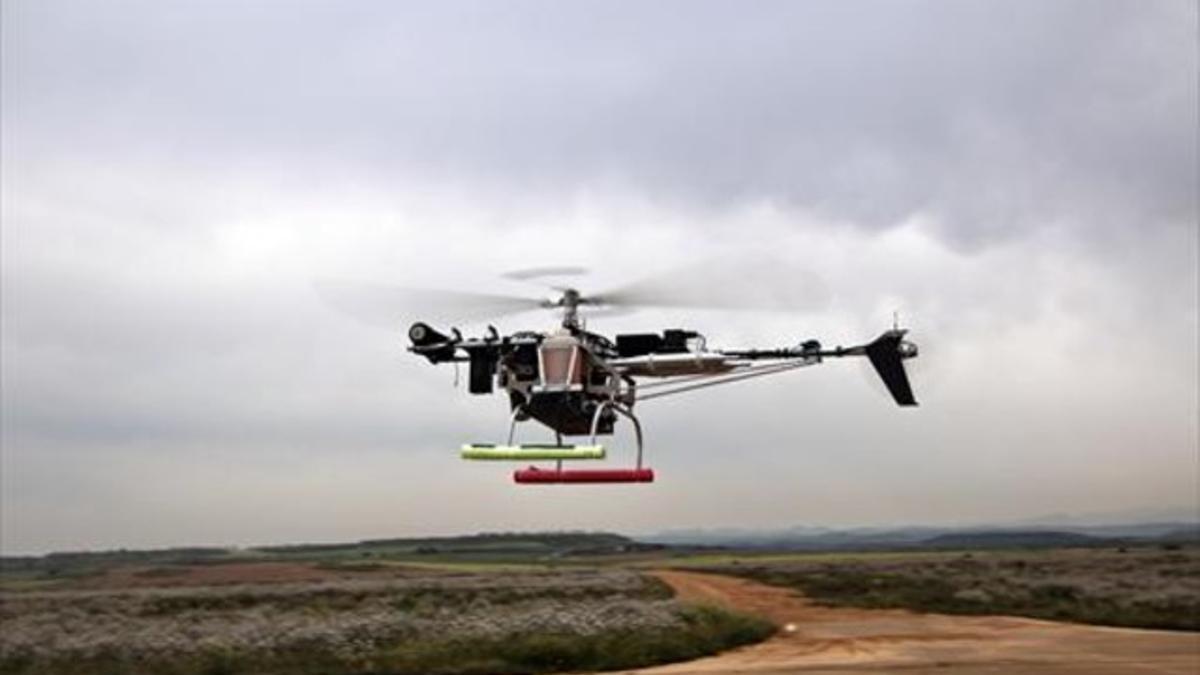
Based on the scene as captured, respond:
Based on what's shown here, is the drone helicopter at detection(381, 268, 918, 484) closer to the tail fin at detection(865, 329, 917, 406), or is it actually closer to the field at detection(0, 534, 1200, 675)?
the tail fin at detection(865, 329, 917, 406)

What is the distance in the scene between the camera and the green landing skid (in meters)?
17.6

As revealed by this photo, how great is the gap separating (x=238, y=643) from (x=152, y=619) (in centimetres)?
1681

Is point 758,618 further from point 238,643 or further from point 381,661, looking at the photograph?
point 238,643

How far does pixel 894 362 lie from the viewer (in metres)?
20.6

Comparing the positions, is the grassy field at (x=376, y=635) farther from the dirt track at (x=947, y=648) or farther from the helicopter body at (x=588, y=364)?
the helicopter body at (x=588, y=364)

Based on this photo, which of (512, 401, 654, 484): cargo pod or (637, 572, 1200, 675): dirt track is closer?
(512, 401, 654, 484): cargo pod

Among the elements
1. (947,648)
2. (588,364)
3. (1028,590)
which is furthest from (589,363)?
(1028,590)

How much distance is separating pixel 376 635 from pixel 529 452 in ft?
129

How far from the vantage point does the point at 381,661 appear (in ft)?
157

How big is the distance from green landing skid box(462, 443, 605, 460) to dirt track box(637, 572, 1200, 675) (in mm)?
28404

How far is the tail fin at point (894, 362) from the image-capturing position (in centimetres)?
2058

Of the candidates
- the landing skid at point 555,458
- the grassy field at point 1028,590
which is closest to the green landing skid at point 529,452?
the landing skid at point 555,458

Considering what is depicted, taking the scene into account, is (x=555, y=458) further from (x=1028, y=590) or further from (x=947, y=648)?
(x=1028, y=590)

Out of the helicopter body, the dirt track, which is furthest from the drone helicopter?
the dirt track
